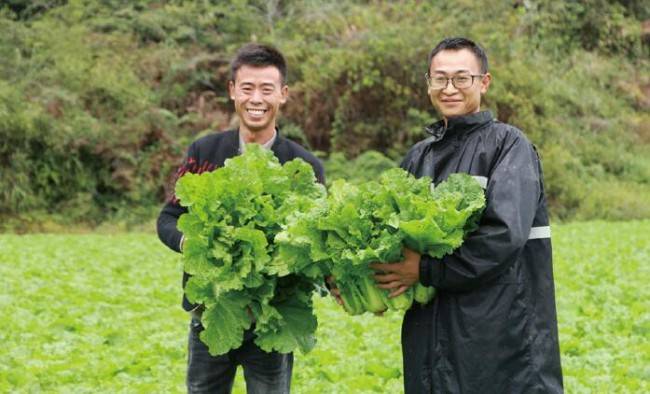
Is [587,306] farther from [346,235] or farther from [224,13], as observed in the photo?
[224,13]

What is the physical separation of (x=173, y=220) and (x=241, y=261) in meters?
0.70

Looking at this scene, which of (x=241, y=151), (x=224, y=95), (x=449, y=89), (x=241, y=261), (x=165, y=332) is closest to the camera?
(x=241, y=261)

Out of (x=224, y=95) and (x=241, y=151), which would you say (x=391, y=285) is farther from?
(x=224, y=95)

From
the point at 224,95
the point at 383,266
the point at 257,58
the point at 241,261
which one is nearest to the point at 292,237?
the point at 241,261

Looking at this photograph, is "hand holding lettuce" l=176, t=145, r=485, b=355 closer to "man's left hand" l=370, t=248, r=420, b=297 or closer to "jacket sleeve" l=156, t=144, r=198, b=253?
"man's left hand" l=370, t=248, r=420, b=297

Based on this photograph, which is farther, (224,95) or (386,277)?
(224,95)

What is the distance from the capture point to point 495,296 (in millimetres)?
3299

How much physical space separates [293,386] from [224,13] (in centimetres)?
2242

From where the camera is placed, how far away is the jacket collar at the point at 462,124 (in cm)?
347

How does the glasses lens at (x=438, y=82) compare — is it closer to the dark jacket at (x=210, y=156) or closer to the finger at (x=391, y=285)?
the dark jacket at (x=210, y=156)

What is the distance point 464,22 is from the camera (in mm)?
25766

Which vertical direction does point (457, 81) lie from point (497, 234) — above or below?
above

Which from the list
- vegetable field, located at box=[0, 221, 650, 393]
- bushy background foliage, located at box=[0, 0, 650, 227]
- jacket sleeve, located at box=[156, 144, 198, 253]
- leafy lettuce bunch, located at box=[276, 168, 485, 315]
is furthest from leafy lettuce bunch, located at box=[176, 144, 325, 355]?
bushy background foliage, located at box=[0, 0, 650, 227]

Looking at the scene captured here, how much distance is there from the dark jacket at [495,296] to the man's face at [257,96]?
930 millimetres
